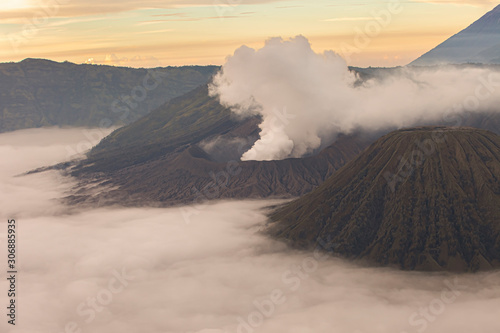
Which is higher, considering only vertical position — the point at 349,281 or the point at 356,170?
the point at 356,170

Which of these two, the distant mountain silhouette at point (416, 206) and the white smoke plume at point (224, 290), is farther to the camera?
the distant mountain silhouette at point (416, 206)

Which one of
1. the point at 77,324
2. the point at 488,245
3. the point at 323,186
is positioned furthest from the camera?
the point at 323,186

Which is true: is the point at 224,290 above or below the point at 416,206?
below

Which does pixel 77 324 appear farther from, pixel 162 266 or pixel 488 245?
pixel 488 245

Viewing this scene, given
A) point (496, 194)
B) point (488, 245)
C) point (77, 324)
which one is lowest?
point (77, 324)

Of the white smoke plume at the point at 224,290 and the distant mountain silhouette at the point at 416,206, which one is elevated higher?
the distant mountain silhouette at the point at 416,206

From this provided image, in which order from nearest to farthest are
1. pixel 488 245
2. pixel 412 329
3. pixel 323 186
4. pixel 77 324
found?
1. pixel 412 329
2. pixel 77 324
3. pixel 488 245
4. pixel 323 186

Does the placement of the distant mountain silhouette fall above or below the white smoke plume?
above

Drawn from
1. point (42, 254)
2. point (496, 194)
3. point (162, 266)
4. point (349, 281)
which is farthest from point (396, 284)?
point (42, 254)
